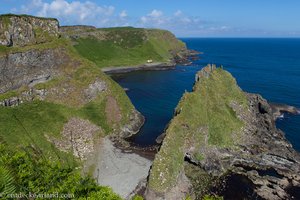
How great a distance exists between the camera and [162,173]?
63844 mm

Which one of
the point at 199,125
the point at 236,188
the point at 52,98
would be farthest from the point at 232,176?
the point at 52,98

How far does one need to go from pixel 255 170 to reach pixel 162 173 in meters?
22.3

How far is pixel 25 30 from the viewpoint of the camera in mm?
102125

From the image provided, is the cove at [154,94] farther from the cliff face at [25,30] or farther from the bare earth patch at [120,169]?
the cliff face at [25,30]

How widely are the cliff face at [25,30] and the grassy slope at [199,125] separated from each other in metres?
54.6

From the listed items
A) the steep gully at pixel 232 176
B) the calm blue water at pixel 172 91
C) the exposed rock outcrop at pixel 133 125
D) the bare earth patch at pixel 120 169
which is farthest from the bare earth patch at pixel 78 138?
the calm blue water at pixel 172 91

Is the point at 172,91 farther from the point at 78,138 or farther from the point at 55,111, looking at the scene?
the point at 78,138

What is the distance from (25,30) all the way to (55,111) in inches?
1250

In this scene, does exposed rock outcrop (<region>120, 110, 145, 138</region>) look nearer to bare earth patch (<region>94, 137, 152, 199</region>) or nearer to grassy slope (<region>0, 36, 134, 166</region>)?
grassy slope (<region>0, 36, 134, 166</region>)

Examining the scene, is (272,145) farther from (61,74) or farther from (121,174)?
(61,74)

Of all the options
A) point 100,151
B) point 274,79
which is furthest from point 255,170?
point 274,79

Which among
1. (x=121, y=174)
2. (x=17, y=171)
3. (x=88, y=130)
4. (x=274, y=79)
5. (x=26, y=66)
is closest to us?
(x=17, y=171)

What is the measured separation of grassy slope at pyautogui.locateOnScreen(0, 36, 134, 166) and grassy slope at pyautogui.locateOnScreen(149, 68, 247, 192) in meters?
24.0

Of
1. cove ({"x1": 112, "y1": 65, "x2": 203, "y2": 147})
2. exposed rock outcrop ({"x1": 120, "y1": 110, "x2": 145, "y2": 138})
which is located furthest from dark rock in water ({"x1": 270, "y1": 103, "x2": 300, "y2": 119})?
exposed rock outcrop ({"x1": 120, "y1": 110, "x2": 145, "y2": 138})
